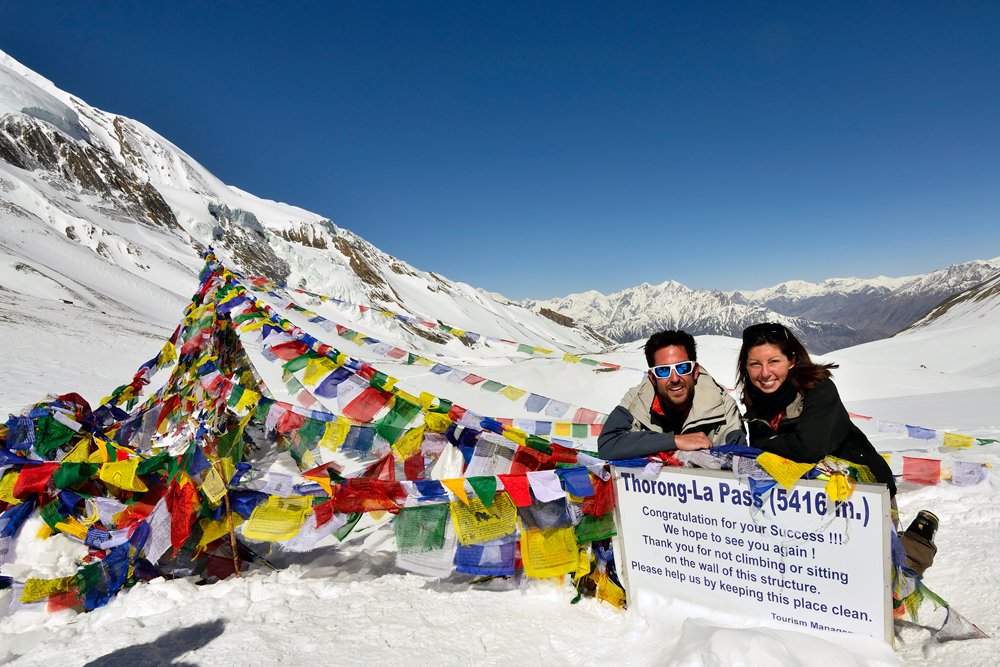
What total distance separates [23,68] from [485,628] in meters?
197

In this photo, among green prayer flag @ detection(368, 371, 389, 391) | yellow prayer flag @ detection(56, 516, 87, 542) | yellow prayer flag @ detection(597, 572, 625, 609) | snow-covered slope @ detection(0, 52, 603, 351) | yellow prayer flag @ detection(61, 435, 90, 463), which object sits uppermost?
snow-covered slope @ detection(0, 52, 603, 351)

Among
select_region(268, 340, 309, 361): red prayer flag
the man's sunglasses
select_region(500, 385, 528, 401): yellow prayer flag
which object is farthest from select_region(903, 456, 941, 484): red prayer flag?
select_region(268, 340, 309, 361): red prayer flag

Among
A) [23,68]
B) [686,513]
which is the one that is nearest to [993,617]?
[686,513]

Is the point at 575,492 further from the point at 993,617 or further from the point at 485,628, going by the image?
the point at 993,617

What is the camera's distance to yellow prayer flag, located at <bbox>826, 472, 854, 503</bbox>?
273 cm

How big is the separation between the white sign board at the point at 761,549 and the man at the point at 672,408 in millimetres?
237

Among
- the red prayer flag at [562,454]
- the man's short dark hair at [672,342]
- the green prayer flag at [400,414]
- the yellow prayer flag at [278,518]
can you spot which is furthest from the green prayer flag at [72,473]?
the man's short dark hair at [672,342]

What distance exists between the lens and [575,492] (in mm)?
3576

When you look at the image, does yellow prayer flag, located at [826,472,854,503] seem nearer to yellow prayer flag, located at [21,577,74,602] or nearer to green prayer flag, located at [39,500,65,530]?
yellow prayer flag, located at [21,577,74,602]

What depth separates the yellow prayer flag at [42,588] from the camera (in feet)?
Answer: 12.0

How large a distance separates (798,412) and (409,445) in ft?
11.2

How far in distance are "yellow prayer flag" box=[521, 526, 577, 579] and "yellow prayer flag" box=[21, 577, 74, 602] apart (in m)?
3.35

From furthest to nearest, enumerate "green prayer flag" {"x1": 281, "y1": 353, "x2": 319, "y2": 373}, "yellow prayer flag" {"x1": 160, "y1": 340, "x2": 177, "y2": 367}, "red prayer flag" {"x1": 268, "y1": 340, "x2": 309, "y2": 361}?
"yellow prayer flag" {"x1": 160, "y1": 340, "x2": 177, "y2": 367}
"red prayer flag" {"x1": 268, "y1": 340, "x2": 309, "y2": 361}
"green prayer flag" {"x1": 281, "y1": 353, "x2": 319, "y2": 373}

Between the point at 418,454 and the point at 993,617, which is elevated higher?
the point at 418,454
